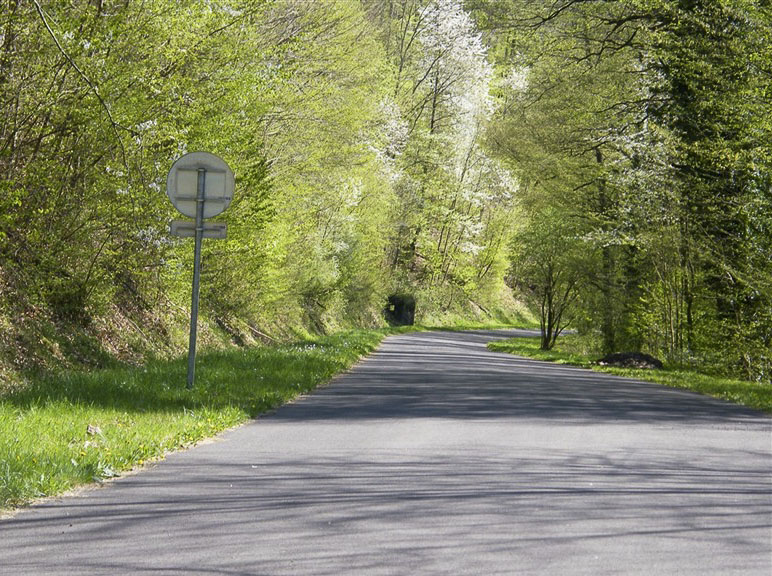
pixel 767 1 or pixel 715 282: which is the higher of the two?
pixel 767 1

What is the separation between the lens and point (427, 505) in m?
7.04

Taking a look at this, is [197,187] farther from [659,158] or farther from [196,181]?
[659,158]

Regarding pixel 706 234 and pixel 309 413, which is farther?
pixel 706 234

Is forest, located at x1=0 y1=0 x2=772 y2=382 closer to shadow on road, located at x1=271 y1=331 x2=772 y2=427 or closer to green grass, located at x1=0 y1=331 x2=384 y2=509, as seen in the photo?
green grass, located at x1=0 y1=331 x2=384 y2=509

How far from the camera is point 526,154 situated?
3634 cm

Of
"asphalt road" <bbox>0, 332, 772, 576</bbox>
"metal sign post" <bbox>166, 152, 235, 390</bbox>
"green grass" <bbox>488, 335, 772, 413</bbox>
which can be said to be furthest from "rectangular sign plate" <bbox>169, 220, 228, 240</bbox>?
"green grass" <bbox>488, 335, 772, 413</bbox>

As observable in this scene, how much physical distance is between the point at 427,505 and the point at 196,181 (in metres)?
8.88

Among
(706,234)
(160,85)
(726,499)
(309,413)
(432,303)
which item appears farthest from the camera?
(432,303)

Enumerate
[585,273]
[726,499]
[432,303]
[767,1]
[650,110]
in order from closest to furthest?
[726,499], [767,1], [650,110], [585,273], [432,303]

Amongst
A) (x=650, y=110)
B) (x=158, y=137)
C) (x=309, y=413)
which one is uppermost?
(x=650, y=110)

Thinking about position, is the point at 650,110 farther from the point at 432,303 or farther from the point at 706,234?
the point at 432,303

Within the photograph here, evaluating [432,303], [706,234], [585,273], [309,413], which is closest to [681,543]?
[309,413]

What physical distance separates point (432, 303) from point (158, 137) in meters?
51.2

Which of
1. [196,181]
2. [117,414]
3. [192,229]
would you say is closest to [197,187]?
[196,181]
